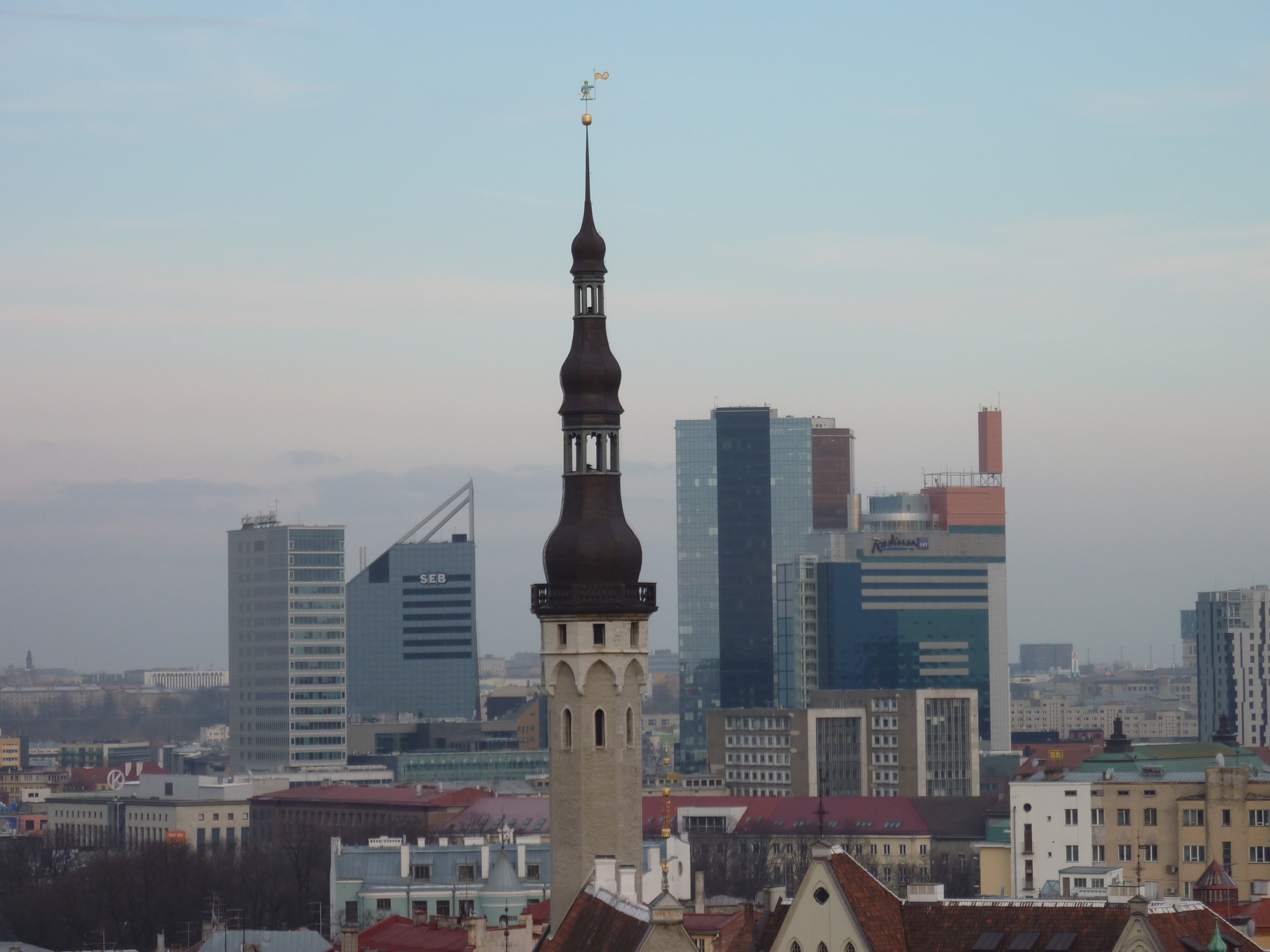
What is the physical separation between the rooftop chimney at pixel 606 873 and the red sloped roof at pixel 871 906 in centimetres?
743

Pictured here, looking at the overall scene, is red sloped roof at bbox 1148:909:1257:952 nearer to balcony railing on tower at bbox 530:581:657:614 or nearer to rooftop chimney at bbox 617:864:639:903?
rooftop chimney at bbox 617:864:639:903

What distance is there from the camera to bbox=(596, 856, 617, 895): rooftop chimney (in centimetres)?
8075

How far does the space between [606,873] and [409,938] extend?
53.7m

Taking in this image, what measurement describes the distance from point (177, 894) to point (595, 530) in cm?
11739

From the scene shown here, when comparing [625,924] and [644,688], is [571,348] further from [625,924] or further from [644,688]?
[625,924]

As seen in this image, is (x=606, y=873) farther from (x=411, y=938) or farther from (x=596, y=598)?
(x=411, y=938)

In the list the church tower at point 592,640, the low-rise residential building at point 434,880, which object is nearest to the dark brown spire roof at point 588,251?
the church tower at point 592,640

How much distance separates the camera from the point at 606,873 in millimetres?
81500

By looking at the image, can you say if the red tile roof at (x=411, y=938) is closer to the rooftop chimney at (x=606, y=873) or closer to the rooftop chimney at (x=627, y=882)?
the rooftop chimney at (x=606, y=873)

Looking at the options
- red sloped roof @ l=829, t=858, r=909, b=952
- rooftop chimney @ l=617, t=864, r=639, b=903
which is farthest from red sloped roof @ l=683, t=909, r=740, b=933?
red sloped roof @ l=829, t=858, r=909, b=952

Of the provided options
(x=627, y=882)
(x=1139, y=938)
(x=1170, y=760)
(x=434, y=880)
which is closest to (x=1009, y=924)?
(x=1139, y=938)

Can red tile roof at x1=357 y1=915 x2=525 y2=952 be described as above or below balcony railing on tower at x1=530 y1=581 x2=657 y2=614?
below

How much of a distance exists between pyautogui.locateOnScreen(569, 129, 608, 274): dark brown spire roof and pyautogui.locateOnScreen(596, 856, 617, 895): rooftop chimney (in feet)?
56.0

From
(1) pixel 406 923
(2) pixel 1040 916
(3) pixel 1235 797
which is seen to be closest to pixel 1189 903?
(2) pixel 1040 916
